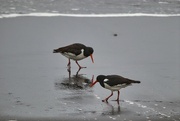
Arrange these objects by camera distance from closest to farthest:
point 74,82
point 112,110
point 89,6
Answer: point 112,110, point 74,82, point 89,6

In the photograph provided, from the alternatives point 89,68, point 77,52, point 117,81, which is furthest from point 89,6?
point 117,81

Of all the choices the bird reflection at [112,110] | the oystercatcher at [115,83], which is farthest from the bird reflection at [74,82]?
the bird reflection at [112,110]

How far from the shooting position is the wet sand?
8.42 meters

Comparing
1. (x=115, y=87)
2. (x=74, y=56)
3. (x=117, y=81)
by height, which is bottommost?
(x=74, y=56)

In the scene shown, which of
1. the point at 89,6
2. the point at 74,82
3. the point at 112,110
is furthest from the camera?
the point at 89,6

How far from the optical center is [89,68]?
1159cm

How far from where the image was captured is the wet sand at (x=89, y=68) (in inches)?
332

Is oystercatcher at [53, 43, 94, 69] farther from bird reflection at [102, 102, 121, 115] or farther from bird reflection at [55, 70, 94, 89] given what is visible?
bird reflection at [102, 102, 121, 115]

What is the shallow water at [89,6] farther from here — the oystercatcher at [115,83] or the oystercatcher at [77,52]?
the oystercatcher at [115,83]

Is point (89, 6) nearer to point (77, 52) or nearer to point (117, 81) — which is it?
point (77, 52)

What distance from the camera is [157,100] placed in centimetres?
911

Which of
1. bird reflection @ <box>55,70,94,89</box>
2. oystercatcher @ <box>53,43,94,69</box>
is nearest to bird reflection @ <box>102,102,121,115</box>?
bird reflection @ <box>55,70,94,89</box>

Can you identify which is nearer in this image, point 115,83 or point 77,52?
point 115,83

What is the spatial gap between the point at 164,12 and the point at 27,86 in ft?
33.5
